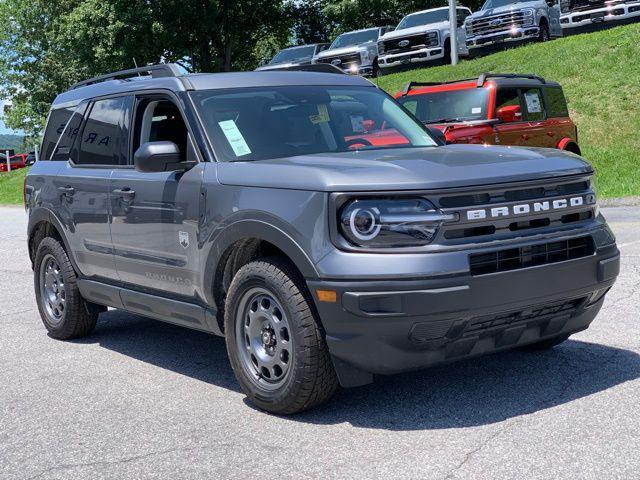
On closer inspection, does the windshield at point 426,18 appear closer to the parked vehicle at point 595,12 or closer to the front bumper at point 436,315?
the parked vehicle at point 595,12

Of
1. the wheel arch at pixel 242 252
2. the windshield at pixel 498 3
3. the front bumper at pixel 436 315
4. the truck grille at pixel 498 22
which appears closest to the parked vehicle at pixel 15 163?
the windshield at pixel 498 3

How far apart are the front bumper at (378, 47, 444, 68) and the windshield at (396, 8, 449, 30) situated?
131 cm

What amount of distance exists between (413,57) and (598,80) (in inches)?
256

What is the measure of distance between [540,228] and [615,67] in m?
20.0

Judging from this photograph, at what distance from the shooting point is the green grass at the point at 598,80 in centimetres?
1906

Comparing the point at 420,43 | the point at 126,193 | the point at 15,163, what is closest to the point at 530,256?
the point at 126,193

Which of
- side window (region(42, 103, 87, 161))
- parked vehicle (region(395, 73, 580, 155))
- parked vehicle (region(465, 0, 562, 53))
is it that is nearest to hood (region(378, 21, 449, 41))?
parked vehicle (region(465, 0, 562, 53))

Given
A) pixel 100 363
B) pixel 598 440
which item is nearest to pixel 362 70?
pixel 100 363

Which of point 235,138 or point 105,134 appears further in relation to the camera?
point 105,134

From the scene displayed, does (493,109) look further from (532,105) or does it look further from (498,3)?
(498,3)

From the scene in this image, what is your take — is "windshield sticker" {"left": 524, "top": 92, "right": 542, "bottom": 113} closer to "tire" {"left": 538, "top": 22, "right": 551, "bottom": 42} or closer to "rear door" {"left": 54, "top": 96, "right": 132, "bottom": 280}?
"rear door" {"left": 54, "top": 96, "right": 132, "bottom": 280}

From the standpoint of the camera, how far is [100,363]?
260 inches

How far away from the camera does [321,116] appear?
6.01 meters

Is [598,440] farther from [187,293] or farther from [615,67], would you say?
[615,67]
